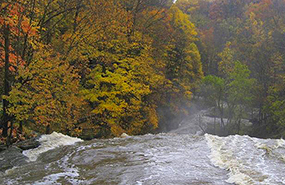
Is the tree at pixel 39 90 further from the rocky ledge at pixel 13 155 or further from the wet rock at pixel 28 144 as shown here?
the rocky ledge at pixel 13 155

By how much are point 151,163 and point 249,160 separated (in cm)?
291

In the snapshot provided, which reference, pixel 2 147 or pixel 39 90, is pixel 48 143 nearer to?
pixel 2 147

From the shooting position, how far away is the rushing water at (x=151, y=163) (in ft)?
22.2

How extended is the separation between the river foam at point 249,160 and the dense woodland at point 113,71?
5839mm

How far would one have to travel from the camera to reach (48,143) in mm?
10852

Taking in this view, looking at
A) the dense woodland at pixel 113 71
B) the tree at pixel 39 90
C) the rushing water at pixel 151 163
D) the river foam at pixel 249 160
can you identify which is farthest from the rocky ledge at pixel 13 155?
the river foam at pixel 249 160

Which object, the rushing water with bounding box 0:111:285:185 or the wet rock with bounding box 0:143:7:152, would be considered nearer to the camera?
the rushing water with bounding box 0:111:285:185

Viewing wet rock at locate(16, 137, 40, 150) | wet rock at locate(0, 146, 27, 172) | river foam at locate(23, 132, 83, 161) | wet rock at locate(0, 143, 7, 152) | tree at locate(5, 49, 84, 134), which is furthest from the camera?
wet rock at locate(16, 137, 40, 150)

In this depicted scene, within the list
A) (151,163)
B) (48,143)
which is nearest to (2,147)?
(48,143)

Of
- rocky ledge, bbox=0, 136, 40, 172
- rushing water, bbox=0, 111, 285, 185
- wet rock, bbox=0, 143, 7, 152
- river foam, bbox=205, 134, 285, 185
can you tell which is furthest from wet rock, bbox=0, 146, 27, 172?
river foam, bbox=205, 134, 285, 185

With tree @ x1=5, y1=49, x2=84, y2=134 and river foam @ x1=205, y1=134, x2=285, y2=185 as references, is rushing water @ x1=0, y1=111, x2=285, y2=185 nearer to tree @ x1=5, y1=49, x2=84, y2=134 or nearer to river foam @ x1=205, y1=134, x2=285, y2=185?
river foam @ x1=205, y1=134, x2=285, y2=185

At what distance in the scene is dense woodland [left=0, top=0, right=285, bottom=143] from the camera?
10.0 m

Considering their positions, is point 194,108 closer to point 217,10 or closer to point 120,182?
point 120,182

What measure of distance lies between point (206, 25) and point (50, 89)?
52.2 m
